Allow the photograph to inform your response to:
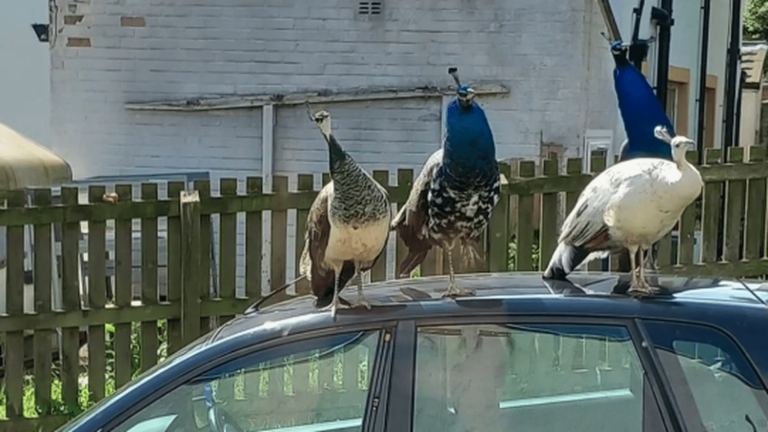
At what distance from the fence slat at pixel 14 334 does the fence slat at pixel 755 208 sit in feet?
14.9

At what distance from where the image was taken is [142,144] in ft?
33.6

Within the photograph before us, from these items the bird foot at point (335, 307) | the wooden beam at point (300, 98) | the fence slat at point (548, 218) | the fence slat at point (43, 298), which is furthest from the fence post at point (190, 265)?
the wooden beam at point (300, 98)

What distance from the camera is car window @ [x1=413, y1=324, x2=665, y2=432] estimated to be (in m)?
2.89

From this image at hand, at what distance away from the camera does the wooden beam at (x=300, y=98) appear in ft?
31.8

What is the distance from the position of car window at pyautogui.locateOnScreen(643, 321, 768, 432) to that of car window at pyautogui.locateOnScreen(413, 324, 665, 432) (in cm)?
9

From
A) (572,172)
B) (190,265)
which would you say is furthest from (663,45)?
(190,265)

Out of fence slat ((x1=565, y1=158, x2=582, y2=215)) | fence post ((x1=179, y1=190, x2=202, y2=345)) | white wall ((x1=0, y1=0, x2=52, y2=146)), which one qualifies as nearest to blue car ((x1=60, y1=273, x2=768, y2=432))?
fence post ((x1=179, y1=190, x2=202, y2=345))

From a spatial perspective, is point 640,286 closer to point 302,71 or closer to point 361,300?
point 361,300

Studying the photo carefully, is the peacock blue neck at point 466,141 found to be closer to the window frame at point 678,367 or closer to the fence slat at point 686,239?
the window frame at point 678,367

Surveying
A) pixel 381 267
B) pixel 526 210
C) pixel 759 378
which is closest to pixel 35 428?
pixel 381 267

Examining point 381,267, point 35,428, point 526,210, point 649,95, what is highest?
point 649,95

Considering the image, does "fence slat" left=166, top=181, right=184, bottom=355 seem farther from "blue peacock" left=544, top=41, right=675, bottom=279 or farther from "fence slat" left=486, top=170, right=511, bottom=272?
"blue peacock" left=544, top=41, right=675, bottom=279

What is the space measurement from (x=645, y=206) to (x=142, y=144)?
737 centimetres

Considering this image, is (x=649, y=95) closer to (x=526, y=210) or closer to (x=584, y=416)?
(x=526, y=210)
